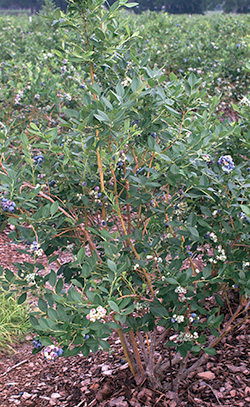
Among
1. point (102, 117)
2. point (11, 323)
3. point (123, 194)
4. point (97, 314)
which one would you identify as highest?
point (102, 117)

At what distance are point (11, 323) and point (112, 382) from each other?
1.14m

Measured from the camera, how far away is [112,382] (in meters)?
2.33

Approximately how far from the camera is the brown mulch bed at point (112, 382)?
209 centimetres

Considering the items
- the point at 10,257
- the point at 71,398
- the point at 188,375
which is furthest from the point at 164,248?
the point at 10,257

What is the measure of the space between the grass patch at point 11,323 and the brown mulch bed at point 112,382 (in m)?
0.15

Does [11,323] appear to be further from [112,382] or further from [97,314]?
[97,314]

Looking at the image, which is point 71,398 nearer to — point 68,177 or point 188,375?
point 188,375

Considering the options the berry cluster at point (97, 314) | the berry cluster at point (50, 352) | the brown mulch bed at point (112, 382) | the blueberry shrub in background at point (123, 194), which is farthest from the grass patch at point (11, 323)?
the berry cluster at point (97, 314)

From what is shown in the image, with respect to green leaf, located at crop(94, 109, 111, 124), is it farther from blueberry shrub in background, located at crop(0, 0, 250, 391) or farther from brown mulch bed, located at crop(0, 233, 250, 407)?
brown mulch bed, located at crop(0, 233, 250, 407)

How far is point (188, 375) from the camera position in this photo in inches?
88.4

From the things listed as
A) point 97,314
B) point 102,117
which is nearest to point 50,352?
point 97,314

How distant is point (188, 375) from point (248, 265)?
802 millimetres

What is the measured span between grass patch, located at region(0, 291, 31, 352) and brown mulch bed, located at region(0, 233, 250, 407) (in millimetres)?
145

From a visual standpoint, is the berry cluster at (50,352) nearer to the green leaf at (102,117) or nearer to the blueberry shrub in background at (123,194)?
the blueberry shrub in background at (123,194)
